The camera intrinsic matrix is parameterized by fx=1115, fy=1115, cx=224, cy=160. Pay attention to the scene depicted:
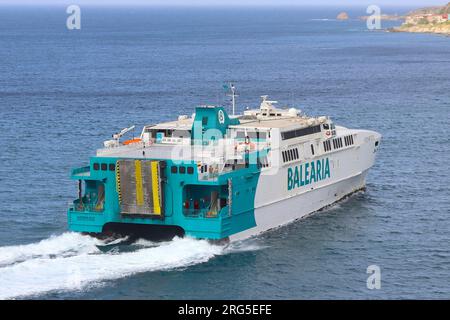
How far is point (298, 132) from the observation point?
53.9 metres

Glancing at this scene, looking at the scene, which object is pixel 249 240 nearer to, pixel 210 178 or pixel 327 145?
pixel 210 178

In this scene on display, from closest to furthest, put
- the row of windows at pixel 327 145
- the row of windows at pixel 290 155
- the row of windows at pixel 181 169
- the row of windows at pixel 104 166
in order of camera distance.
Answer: the row of windows at pixel 181 169, the row of windows at pixel 104 166, the row of windows at pixel 290 155, the row of windows at pixel 327 145

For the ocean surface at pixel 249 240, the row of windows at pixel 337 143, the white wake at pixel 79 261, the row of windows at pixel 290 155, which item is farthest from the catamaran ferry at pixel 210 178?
the ocean surface at pixel 249 240

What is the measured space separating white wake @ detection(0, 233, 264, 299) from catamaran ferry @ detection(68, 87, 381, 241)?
71cm

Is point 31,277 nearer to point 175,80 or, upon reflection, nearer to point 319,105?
point 319,105

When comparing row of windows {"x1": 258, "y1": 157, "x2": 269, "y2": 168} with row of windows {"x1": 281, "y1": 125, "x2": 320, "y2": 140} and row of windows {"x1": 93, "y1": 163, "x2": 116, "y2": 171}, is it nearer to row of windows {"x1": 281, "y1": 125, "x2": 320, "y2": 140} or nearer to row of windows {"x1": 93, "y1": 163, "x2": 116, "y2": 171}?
row of windows {"x1": 281, "y1": 125, "x2": 320, "y2": 140}

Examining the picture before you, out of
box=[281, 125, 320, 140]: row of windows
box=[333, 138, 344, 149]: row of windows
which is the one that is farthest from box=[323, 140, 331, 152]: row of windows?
box=[281, 125, 320, 140]: row of windows

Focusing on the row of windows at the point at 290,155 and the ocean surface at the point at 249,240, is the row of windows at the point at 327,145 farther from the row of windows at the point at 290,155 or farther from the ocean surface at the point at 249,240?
the row of windows at the point at 290,155

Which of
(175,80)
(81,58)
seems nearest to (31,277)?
(175,80)

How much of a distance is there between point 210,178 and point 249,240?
3.61 meters

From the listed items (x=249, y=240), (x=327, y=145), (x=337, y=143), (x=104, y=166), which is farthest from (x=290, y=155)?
(x=104, y=166)

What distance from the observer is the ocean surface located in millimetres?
42688

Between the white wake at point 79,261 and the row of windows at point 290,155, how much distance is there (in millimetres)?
5717

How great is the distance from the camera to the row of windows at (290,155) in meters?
51.9
